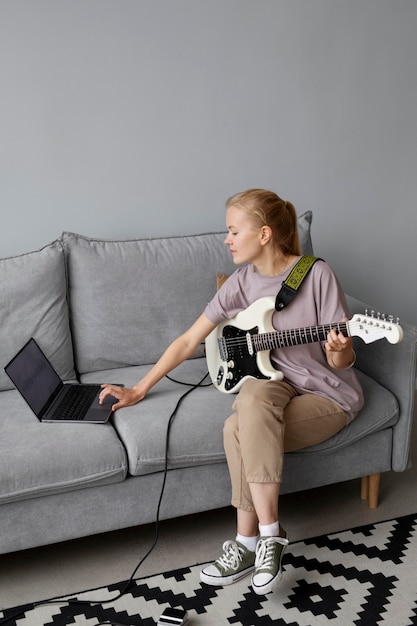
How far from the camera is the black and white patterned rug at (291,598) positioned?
6.45ft

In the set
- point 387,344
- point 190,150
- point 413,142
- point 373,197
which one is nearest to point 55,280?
point 190,150

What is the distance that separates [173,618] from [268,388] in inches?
26.1

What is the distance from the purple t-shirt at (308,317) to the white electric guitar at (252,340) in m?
0.04

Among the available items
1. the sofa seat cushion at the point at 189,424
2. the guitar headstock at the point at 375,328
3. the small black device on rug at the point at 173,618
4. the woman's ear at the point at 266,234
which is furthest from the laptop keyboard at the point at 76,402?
the guitar headstock at the point at 375,328

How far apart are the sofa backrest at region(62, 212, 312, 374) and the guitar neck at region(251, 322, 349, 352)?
0.48 meters

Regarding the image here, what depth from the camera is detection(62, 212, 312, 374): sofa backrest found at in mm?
2641

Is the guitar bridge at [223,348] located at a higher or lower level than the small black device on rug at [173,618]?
higher

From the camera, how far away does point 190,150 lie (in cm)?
301

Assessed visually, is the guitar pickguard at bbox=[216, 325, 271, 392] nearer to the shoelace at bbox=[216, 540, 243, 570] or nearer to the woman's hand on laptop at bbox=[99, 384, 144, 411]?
the woman's hand on laptop at bbox=[99, 384, 144, 411]

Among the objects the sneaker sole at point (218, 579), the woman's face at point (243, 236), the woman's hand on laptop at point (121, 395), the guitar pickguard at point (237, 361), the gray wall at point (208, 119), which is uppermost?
the gray wall at point (208, 119)

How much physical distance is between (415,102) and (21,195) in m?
1.74

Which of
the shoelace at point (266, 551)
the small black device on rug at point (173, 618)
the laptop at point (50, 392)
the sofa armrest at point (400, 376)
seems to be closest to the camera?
the small black device on rug at point (173, 618)

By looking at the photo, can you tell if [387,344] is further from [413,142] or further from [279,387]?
[413,142]

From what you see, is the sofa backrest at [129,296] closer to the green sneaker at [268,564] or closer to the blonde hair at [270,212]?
the blonde hair at [270,212]
